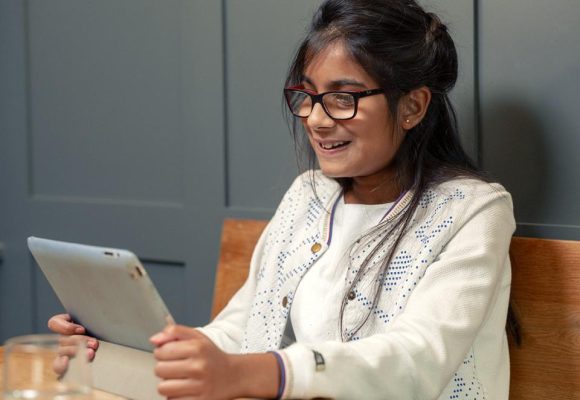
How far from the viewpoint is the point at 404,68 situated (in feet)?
5.77

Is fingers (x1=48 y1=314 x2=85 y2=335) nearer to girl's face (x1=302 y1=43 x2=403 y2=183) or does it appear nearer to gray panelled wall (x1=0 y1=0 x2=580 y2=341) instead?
girl's face (x1=302 y1=43 x2=403 y2=183)

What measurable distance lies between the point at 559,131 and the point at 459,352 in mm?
551

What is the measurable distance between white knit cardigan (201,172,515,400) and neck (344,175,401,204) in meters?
0.06

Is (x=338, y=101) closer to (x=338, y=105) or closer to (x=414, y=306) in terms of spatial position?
(x=338, y=105)

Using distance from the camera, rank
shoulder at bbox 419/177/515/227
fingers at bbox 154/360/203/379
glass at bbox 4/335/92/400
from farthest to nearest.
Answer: shoulder at bbox 419/177/515/227 < fingers at bbox 154/360/203/379 < glass at bbox 4/335/92/400

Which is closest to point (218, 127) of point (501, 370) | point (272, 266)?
point (272, 266)

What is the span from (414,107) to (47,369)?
99 centimetres

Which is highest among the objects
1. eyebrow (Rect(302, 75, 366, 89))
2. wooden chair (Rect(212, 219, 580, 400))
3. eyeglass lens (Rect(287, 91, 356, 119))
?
eyebrow (Rect(302, 75, 366, 89))

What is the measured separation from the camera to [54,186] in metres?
2.96

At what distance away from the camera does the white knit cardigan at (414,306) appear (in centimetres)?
145

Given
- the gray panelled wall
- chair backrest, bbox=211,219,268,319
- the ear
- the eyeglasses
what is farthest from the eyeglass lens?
chair backrest, bbox=211,219,268,319

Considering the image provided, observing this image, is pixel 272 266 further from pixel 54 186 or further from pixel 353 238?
pixel 54 186

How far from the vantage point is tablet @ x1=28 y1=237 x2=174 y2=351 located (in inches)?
49.4

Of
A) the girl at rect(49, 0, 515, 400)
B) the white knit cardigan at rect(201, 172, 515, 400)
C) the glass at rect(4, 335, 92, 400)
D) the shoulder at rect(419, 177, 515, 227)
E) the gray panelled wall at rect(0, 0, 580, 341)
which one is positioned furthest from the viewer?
the gray panelled wall at rect(0, 0, 580, 341)
